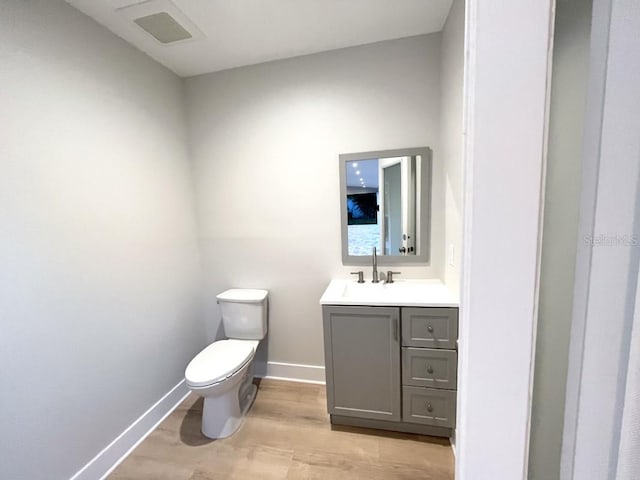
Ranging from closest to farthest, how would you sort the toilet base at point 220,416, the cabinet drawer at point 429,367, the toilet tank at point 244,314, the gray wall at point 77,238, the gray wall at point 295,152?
the gray wall at point 77,238, the cabinet drawer at point 429,367, the toilet base at point 220,416, the gray wall at point 295,152, the toilet tank at point 244,314

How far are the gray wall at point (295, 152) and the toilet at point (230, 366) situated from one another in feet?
0.54

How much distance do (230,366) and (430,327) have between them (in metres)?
1.24

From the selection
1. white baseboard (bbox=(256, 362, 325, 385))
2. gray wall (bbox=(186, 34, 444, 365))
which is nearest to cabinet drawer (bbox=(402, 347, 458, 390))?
gray wall (bbox=(186, 34, 444, 365))

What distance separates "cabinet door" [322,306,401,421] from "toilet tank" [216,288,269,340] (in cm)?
66

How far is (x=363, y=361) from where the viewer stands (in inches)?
59.7

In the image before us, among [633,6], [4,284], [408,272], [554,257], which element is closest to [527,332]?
[554,257]

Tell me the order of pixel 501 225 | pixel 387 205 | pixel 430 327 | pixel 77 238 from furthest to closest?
pixel 387 205, pixel 430 327, pixel 77 238, pixel 501 225

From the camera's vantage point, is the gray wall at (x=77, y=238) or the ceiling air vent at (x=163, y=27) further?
the ceiling air vent at (x=163, y=27)

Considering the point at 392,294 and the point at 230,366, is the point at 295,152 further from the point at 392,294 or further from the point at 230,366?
the point at 230,366

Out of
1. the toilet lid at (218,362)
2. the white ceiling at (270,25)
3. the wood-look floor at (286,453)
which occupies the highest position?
the white ceiling at (270,25)

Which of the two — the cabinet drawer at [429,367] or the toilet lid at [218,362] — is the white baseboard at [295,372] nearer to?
the toilet lid at [218,362]

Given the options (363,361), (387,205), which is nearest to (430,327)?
(363,361)

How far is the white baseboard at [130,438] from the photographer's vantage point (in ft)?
4.38

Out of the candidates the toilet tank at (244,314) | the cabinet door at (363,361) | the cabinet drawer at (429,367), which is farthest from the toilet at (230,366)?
the cabinet drawer at (429,367)
